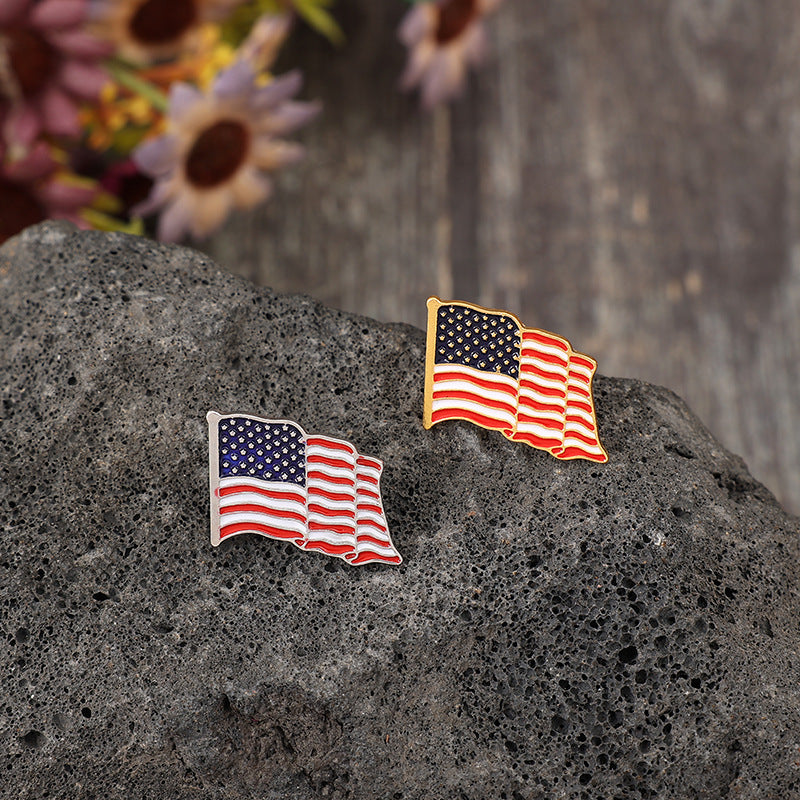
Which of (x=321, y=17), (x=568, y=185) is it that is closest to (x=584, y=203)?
(x=568, y=185)

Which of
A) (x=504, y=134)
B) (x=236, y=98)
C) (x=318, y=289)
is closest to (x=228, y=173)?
(x=236, y=98)

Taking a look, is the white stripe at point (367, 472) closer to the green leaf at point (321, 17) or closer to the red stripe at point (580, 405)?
the red stripe at point (580, 405)

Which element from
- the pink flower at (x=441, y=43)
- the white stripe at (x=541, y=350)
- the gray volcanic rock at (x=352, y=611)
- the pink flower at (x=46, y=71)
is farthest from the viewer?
the pink flower at (x=441, y=43)

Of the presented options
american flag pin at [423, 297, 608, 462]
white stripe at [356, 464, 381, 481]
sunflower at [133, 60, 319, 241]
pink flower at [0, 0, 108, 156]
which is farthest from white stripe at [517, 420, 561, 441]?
pink flower at [0, 0, 108, 156]

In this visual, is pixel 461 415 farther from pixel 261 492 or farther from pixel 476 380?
pixel 261 492

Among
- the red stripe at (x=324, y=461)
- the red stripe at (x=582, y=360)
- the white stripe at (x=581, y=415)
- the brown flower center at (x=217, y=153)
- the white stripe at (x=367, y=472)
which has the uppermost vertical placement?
the red stripe at (x=582, y=360)

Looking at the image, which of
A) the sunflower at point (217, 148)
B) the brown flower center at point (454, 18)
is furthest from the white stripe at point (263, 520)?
A: the brown flower center at point (454, 18)
